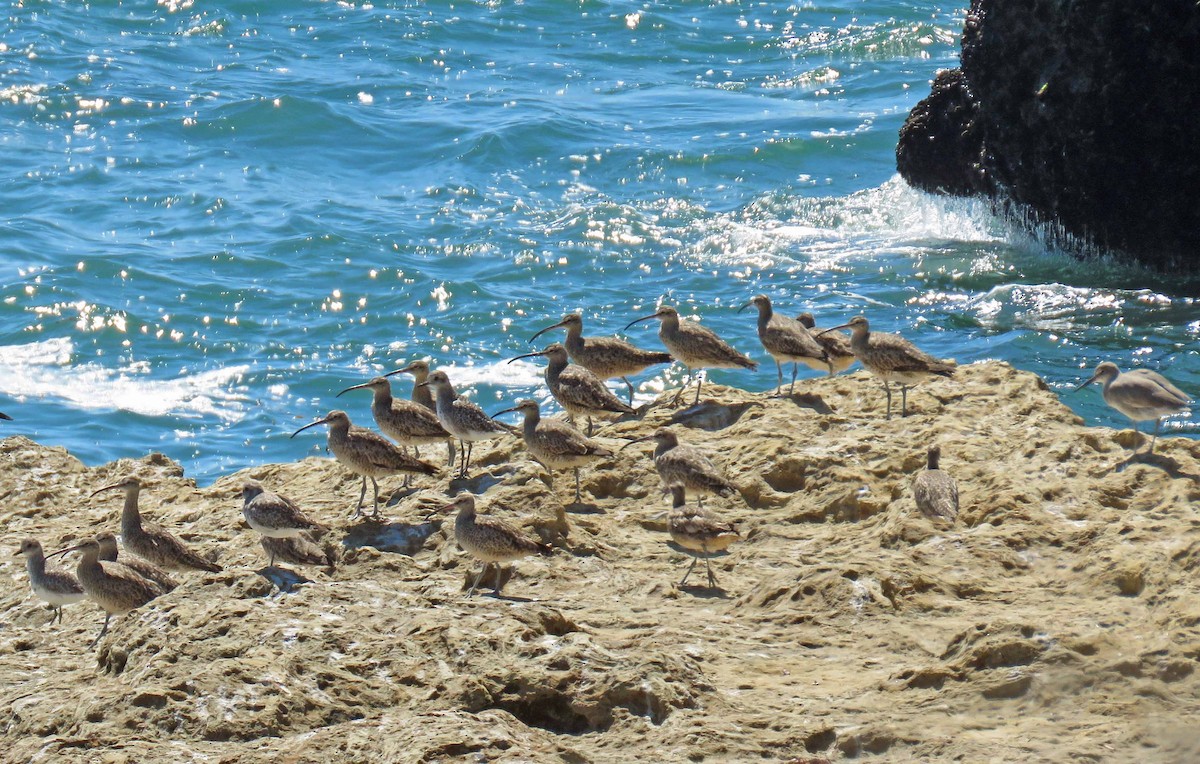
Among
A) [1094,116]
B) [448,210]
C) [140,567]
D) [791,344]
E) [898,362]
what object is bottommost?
[448,210]

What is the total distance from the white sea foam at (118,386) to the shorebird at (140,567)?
955 cm

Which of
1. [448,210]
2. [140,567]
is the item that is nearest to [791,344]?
[140,567]

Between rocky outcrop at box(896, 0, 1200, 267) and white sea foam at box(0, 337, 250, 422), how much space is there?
10.6m

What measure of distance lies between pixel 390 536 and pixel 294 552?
0.73 m

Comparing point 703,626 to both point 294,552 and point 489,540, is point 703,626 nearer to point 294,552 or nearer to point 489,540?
point 489,540

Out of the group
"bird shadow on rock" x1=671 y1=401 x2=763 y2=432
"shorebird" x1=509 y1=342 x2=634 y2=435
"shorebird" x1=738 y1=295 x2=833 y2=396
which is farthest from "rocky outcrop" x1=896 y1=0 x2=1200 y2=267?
"shorebird" x1=509 y1=342 x2=634 y2=435

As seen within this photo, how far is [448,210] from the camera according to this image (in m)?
26.2

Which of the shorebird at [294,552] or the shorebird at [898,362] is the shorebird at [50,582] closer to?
the shorebird at [294,552]

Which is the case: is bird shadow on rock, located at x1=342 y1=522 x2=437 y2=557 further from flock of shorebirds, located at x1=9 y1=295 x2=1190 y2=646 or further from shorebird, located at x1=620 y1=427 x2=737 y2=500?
shorebird, located at x1=620 y1=427 x2=737 y2=500

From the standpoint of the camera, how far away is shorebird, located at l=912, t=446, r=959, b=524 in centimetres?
951

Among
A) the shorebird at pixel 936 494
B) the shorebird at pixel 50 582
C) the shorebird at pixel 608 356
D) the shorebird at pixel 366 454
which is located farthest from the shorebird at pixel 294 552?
the shorebird at pixel 608 356

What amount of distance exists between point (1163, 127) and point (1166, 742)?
1345 centimetres

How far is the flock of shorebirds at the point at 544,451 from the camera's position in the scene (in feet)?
31.0

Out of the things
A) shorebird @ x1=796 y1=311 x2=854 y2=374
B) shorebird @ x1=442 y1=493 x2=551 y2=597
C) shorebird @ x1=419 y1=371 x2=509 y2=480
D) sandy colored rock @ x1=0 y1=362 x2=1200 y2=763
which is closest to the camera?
sandy colored rock @ x1=0 y1=362 x2=1200 y2=763
